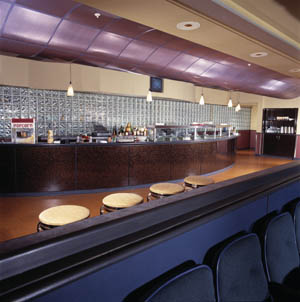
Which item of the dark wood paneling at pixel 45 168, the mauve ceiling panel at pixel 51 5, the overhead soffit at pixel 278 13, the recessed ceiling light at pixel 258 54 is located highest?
the mauve ceiling panel at pixel 51 5

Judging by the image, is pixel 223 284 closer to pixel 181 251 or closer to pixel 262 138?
pixel 181 251

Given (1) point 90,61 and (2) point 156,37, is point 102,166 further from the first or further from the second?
(2) point 156,37

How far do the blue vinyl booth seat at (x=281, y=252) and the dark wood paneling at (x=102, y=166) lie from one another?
13.7 ft

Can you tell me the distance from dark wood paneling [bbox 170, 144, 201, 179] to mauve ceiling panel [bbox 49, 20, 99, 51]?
3121mm

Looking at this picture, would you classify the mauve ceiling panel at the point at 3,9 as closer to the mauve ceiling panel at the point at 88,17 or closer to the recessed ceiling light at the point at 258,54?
the mauve ceiling panel at the point at 88,17

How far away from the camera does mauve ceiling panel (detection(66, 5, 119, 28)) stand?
142 inches

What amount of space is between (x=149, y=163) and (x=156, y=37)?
2.67 metres

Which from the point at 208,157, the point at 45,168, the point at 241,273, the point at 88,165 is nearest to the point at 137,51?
the point at 88,165

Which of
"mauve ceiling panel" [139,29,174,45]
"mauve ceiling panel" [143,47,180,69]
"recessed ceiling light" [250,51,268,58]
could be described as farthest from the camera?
"mauve ceiling panel" [143,47,180,69]

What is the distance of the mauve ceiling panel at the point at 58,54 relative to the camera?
4.47 m

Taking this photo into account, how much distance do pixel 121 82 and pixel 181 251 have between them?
290 inches

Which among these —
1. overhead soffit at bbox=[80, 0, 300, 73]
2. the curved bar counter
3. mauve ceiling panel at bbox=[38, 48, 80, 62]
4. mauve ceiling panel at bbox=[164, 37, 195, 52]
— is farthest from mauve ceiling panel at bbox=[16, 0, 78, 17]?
the curved bar counter

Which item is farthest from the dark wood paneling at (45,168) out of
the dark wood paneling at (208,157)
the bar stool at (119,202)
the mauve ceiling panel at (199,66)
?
the dark wood paneling at (208,157)

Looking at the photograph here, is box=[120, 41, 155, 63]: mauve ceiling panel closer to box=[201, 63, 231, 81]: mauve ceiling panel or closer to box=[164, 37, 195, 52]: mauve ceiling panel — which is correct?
box=[164, 37, 195, 52]: mauve ceiling panel
